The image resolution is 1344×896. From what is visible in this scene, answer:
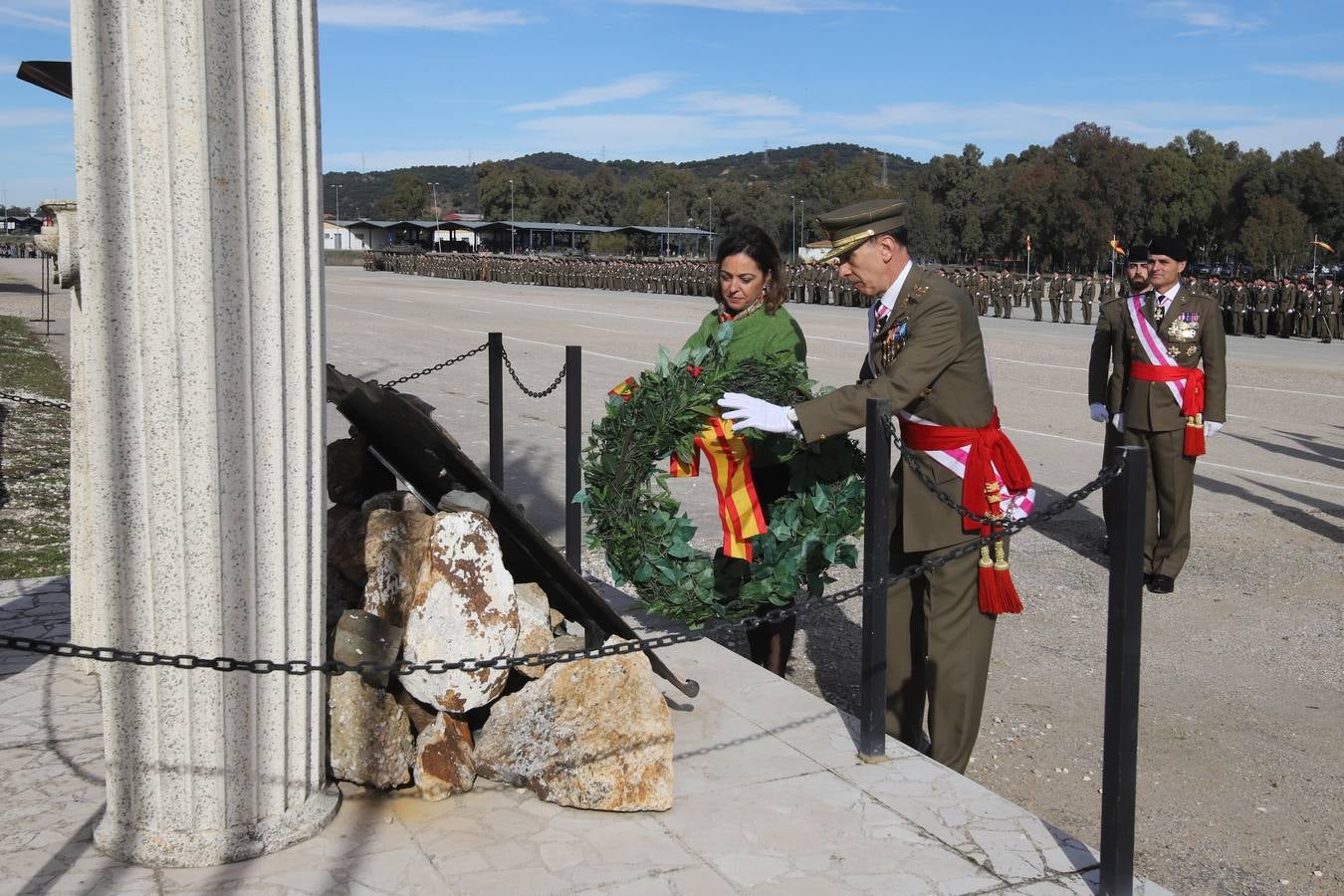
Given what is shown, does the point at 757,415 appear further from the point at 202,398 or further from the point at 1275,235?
the point at 1275,235

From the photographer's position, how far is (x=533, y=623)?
4531 millimetres

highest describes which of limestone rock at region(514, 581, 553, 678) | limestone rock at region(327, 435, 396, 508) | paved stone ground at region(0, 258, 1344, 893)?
limestone rock at region(327, 435, 396, 508)

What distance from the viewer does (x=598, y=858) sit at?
3623mm

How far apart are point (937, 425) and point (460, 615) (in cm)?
176

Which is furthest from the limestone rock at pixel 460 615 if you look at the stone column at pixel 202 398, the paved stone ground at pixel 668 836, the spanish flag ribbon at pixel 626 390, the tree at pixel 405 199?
the tree at pixel 405 199

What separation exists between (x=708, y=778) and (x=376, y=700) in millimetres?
1099

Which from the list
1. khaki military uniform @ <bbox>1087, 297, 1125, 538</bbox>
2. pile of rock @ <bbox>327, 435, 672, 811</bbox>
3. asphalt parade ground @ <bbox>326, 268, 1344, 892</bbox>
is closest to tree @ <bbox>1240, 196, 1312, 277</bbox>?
asphalt parade ground @ <bbox>326, 268, 1344, 892</bbox>

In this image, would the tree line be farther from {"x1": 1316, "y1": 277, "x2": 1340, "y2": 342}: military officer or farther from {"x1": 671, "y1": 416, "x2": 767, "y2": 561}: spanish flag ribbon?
{"x1": 671, "y1": 416, "x2": 767, "y2": 561}: spanish flag ribbon

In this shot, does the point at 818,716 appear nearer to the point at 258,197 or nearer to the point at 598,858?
the point at 598,858

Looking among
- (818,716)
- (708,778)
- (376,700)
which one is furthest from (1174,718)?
(376,700)

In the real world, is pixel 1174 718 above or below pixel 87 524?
below

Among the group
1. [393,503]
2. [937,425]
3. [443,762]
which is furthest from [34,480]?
[937,425]

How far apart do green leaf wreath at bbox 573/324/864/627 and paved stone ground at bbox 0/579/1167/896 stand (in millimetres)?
728

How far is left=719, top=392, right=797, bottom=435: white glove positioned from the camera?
4.36 metres
